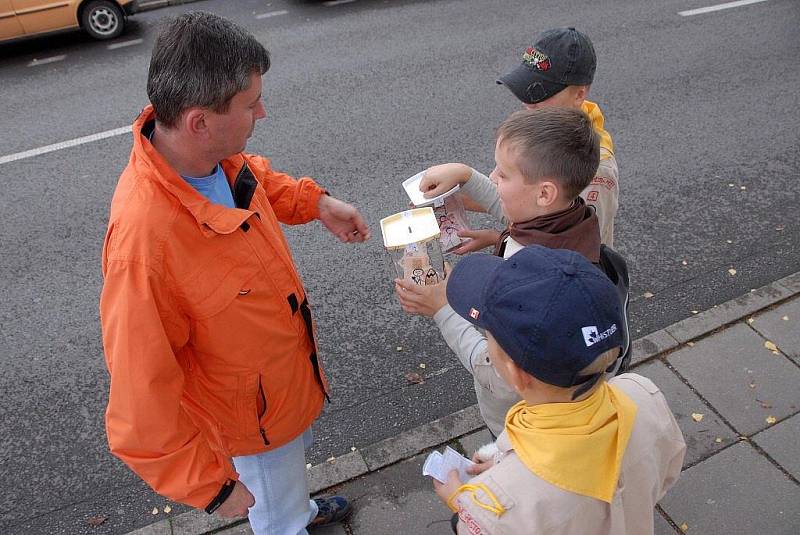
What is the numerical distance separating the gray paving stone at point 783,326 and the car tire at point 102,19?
30.3 feet

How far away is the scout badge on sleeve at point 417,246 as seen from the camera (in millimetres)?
2291

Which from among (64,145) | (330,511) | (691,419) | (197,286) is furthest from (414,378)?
(64,145)

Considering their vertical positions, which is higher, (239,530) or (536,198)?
(536,198)

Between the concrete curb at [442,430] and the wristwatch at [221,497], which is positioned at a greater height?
the wristwatch at [221,497]

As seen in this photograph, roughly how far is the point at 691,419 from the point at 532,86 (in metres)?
2.01

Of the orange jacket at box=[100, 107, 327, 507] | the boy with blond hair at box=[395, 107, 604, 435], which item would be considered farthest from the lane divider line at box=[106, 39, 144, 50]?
the boy with blond hair at box=[395, 107, 604, 435]

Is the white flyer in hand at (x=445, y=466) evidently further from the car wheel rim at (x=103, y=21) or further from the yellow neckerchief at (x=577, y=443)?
the car wheel rim at (x=103, y=21)

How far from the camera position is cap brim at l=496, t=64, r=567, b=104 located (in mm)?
2756

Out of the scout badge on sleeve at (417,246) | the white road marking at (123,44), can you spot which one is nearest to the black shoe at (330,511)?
the scout badge on sleeve at (417,246)

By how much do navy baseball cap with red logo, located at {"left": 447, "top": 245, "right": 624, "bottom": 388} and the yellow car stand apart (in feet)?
31.9

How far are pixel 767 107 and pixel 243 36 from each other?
6446 millimetres

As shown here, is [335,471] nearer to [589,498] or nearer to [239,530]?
[239,530]

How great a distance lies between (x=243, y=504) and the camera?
2.21 m

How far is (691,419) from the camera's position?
351cm
